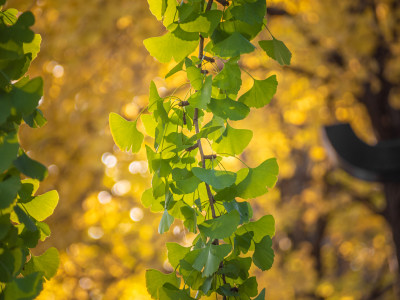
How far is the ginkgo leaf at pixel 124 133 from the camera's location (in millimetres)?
679

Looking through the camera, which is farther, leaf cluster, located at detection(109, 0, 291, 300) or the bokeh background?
the bokeh background

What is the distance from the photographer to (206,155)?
647 millimetres

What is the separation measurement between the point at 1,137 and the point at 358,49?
2775 mm

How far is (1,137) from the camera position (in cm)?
55

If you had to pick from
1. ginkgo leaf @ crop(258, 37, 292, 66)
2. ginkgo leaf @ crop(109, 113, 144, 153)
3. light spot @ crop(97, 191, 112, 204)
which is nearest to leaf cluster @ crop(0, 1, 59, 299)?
ginkgo leaf @ crop(109, 113, 144, 153)

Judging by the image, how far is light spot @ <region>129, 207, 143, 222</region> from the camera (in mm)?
3619

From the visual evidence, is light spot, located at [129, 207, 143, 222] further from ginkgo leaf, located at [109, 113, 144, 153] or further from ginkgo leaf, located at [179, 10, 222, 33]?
ginkgo leaf, located at [179, 10, 222, 33]

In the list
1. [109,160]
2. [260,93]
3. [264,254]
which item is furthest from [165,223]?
[109,160]

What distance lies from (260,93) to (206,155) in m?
0.14

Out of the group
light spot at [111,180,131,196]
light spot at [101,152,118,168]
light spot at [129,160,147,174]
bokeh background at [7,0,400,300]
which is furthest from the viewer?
light spot at [111,180,131,196]

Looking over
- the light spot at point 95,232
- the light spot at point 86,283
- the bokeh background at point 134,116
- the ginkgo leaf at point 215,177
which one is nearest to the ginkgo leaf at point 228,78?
the ginkgo leaf at point 215,177

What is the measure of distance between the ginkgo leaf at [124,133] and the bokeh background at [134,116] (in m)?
1.67

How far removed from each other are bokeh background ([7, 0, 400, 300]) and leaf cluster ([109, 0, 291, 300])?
5.60ft

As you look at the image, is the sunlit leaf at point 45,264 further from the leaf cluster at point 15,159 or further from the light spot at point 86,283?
the light spot at point 86,283
